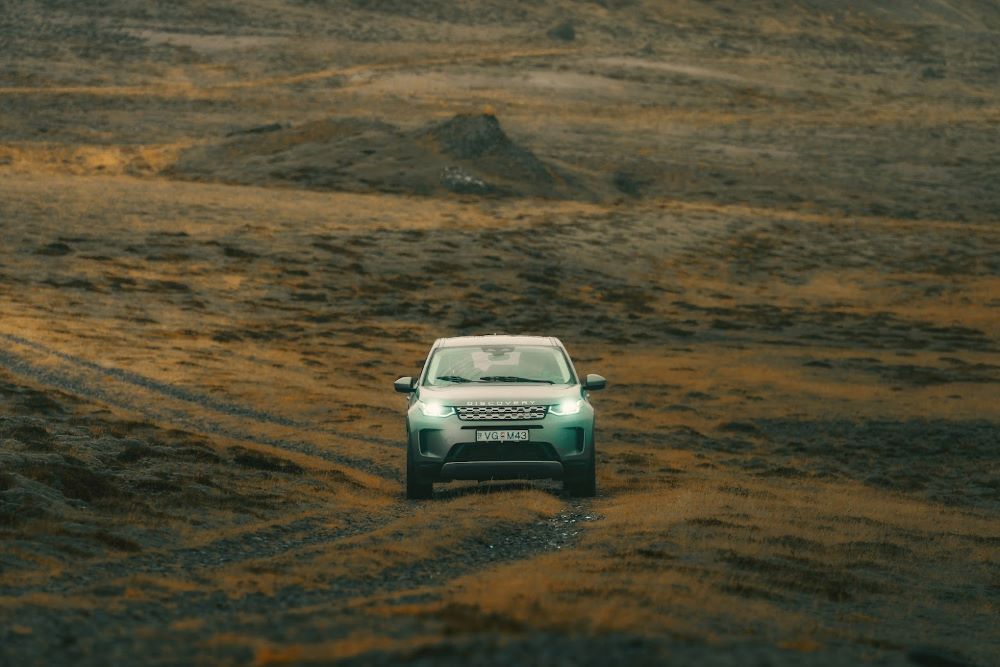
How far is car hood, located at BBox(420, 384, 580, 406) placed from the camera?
18.0 meters

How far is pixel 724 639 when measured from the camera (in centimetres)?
998

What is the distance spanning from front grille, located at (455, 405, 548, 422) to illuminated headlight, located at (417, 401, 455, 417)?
0.33 ft

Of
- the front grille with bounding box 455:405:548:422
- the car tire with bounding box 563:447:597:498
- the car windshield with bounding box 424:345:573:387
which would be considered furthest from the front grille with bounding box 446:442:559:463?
the car windshield with bounding box 424:345:573:387

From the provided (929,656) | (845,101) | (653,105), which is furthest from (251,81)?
(929,656)

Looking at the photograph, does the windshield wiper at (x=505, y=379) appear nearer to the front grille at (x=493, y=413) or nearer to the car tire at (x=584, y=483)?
the front grille at (x=493, y=413)

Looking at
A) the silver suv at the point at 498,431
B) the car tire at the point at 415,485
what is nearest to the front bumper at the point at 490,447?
the silver suv at the point at 498,431

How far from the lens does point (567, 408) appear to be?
18.2 m

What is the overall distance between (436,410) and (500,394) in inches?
31.3

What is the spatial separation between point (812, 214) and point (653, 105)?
29380mm

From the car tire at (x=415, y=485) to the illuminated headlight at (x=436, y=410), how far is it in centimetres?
55

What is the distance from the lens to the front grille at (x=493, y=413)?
18016 millimetres

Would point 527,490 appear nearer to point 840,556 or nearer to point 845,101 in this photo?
point 840,556

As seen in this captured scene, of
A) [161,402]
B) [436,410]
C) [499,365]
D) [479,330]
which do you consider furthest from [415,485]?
[479,330]

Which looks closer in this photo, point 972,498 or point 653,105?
point 972,498
